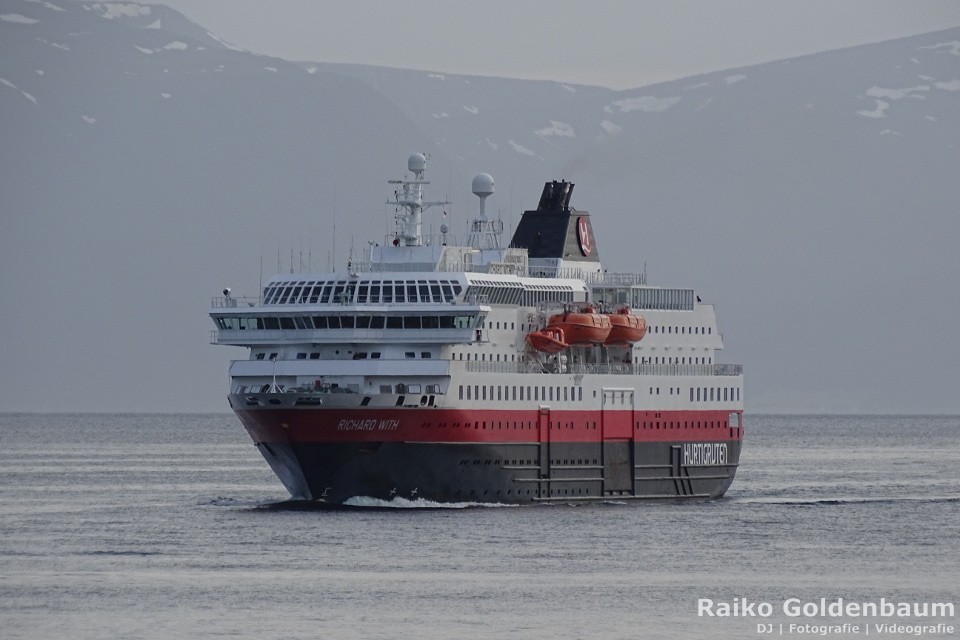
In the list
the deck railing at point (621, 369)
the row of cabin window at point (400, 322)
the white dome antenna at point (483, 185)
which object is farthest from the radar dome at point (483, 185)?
the row of cabin window at point (400, 322)

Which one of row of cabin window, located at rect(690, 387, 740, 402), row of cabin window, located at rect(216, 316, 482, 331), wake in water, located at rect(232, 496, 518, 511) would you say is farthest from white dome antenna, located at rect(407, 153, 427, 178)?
row of cabin window, located at rect(690, 387, 740, 402)

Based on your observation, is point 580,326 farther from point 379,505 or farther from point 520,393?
point 379,505

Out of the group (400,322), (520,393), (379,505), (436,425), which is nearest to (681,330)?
(520,393)

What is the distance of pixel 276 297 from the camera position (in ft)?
290

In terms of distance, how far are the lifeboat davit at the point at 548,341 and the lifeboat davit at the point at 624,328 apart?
338cm

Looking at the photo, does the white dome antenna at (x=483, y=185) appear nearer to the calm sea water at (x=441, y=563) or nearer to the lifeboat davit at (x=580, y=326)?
Result: the lifeboat davit at (x=580, y=326)

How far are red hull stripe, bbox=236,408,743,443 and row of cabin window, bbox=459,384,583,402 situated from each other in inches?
21.1

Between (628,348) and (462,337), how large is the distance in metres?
12.1

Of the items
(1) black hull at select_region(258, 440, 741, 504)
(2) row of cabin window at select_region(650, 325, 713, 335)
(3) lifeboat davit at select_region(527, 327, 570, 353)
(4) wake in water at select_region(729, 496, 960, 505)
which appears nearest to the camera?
(1) black hull at select_region(258, 440, 741, 504)

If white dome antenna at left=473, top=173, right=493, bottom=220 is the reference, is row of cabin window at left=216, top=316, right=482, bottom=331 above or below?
below

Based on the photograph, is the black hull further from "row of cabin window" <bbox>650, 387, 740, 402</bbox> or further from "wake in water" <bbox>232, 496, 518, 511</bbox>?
"row of cabin window" <bbox>650, 387, 740, 402</bbox>

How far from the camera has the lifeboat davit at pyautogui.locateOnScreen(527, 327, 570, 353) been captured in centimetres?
8956

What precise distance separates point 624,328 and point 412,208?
9493mm

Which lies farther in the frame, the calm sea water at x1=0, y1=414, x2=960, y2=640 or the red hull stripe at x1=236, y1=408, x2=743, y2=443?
the red hull stripe at x1=236, y1=408, x2=743, y2=443
